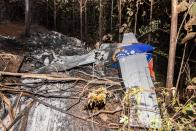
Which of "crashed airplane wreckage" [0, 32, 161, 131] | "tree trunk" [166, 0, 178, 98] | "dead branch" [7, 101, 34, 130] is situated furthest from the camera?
"tree trunk" [166, 0, 178, 98]

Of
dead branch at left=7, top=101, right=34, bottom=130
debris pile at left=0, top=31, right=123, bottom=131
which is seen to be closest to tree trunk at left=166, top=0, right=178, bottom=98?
debris pile at left=0, top=31, right=123, bottom=131

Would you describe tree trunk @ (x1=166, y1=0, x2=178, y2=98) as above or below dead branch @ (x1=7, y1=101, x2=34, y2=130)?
above

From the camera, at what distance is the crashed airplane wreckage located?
271 centimetres

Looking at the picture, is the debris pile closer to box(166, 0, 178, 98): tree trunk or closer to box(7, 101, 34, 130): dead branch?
box(7, 101, 34, 130): dead branch

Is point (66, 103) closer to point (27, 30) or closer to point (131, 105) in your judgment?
point (131, 105)

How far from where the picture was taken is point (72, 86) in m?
3.26

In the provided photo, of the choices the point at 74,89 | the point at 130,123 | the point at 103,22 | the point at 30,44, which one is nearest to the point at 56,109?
the point at 74,89

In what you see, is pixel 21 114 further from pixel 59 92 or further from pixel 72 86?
pixel 72 86

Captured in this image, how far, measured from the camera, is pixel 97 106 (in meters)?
2.85

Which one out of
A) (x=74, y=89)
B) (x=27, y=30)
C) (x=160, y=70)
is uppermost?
(x=27, y=30)

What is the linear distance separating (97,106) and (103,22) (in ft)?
17.1

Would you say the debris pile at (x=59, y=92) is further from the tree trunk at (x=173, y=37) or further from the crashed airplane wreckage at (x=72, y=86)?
the tree trunk at (x=173, y=37)

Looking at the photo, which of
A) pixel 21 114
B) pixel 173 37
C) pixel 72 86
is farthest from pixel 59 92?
pixel 173 37

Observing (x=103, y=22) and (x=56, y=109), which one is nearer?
(x=56, y=109)
